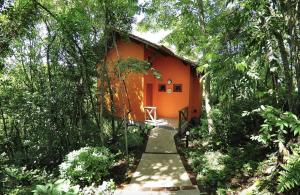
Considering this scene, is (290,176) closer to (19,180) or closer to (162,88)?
(19,180)

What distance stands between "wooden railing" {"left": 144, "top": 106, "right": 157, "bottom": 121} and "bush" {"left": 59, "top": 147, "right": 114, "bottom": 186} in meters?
5.96

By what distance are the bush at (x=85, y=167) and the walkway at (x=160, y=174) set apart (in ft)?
2.63

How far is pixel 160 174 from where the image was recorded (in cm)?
694

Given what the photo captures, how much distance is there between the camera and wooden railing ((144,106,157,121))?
12.6m

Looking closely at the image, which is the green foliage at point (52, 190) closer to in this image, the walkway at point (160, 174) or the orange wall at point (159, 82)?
the walkway at point (160, 174)

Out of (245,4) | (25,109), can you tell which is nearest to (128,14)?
(25,109)

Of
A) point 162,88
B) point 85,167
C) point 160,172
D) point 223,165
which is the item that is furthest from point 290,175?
point 162,88

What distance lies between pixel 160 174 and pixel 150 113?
5896 millimetres

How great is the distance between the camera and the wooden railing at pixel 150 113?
41.4 feet

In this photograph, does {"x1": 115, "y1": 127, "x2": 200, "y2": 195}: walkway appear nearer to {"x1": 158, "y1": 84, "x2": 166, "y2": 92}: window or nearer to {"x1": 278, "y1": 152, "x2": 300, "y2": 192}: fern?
{"x1": 278, "y1": 152, "x2": 300, "y2": 192}: fern

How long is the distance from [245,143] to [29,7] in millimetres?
7988

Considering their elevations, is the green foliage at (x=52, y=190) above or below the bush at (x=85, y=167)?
above

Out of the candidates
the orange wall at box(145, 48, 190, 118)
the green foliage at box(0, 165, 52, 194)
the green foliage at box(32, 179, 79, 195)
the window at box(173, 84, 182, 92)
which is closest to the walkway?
the green foliage at box(0, 165, 52, 194)

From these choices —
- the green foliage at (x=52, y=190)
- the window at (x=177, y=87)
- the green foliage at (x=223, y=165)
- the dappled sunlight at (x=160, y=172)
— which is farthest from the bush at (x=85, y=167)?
the window at (x=177, y=87)
